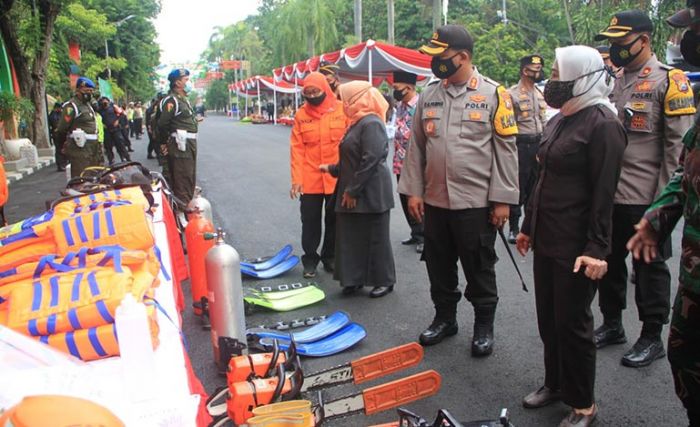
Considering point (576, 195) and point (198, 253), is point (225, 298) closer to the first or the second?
point (198, 253)

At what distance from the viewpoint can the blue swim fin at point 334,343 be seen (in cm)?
381

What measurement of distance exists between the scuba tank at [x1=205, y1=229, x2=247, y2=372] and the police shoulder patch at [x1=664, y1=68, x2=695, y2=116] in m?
2.78

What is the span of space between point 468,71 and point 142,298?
2452 millimetres

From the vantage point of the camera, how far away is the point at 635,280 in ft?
12.0

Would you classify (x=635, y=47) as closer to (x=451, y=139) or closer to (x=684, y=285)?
(x=451, y=139)

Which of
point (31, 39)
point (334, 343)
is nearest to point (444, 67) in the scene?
point (334, 343)

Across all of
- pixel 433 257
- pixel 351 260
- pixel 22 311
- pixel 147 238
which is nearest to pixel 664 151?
pixel 433 257

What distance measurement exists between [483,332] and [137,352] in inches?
102

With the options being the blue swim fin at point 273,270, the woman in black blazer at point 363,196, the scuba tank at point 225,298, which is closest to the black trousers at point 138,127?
the blue swim fin at point 273,270

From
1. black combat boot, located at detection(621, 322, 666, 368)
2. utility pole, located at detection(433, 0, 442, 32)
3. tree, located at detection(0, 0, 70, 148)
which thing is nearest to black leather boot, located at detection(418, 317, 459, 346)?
black combat boot, located at detection(621, 322, 666, 368)

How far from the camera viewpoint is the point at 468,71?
3.57 metres

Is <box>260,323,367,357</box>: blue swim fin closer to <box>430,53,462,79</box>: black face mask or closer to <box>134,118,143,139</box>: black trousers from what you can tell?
<box>430,53,462,79</box>: black face mask

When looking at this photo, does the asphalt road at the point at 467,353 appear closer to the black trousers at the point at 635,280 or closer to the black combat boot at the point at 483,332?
the black combat boot at the point at 483,332

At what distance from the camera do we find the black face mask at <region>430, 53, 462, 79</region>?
3521mm
